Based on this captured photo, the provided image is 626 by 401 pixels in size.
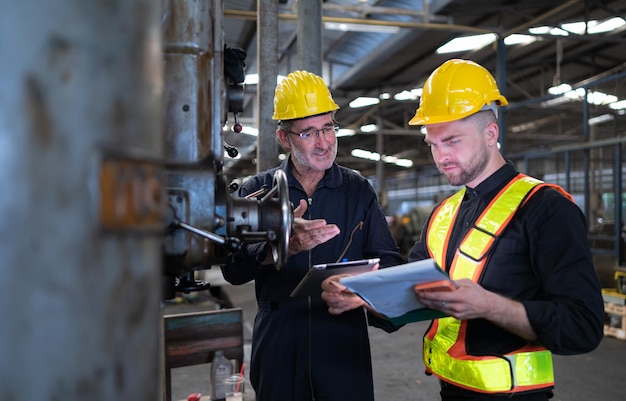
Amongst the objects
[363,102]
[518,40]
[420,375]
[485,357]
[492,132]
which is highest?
[518,40]

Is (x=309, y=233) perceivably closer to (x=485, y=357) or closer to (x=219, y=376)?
(x=485, y=357)

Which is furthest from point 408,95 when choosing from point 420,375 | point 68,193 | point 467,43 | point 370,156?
point 68,193

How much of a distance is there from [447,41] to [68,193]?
289 inches

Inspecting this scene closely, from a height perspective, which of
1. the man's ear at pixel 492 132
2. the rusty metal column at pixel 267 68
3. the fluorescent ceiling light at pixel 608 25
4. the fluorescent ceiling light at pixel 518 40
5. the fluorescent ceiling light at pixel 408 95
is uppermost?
the fluorescent ceiling light at pixel 608 25

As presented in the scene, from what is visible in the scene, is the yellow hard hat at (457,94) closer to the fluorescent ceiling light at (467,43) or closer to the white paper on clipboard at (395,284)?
the white paper on clipboard at (395,284)

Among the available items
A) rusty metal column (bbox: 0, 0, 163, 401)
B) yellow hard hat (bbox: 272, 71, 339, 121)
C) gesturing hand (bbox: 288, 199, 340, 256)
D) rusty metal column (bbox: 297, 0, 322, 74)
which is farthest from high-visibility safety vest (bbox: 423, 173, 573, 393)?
rusty metal column (bbox: 297, 0, 322, 74)

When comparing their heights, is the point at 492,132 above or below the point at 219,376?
above

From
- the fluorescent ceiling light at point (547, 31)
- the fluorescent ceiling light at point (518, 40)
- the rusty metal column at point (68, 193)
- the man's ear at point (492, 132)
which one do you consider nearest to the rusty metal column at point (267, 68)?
the man's ear at point (492, 132)

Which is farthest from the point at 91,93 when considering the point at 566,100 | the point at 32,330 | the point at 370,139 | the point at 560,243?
the point at 370,139

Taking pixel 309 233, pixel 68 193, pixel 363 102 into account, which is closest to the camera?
pixel 68 193

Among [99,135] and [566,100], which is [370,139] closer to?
[566,100]

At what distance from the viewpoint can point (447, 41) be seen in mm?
7090

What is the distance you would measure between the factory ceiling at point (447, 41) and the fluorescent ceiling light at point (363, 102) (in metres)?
0.16

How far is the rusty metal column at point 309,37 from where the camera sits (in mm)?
3412
